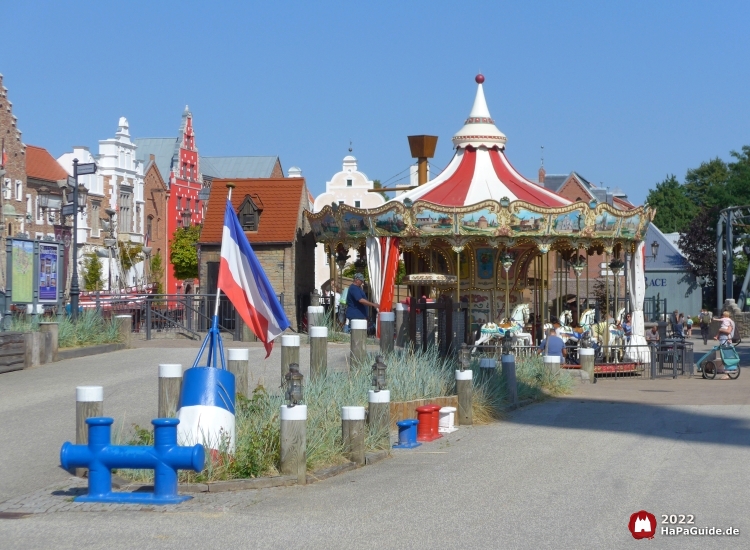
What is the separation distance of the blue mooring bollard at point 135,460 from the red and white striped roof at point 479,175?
1981 cm

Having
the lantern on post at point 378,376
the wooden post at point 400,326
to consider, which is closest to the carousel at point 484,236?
the wooden post at point 400,326

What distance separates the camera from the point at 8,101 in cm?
5344

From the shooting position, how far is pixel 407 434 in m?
12.6

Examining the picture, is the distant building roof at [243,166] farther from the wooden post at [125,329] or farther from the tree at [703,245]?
the wooden post at [125,329]

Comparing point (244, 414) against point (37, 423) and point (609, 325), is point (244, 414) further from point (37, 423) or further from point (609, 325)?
point (609, 325)

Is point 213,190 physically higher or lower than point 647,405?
higher

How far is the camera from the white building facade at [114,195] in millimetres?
61594

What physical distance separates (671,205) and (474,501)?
90621mm

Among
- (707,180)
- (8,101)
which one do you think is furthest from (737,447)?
(707,180)

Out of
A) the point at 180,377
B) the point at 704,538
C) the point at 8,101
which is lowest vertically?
the point at 704,538

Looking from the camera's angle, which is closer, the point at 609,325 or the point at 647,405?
Result: the point at 647,405

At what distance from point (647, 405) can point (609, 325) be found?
9.42 metres

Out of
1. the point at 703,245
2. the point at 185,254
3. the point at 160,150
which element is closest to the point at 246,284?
the point at 185,254

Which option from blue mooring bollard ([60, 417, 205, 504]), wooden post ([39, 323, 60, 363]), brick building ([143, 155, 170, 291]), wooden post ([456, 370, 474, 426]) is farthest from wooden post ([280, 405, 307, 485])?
brick building ([143, 155, 170, 291])
